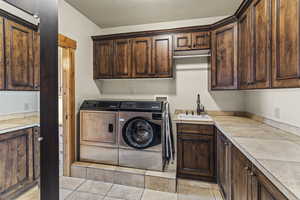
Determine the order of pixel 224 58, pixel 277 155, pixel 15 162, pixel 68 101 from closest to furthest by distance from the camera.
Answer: pixel 15 162, pixel 277 155, pixel 224 58, pixel 68 101

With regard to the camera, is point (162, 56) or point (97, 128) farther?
point (162, 56)

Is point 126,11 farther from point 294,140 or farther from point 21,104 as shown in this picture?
point 294,140

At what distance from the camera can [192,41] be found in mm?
2602

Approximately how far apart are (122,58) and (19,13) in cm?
223

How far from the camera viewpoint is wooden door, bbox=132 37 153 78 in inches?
109

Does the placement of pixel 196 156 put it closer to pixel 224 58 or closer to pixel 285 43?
pixel 224 58

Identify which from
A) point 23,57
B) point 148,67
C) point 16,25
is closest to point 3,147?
point 23,57

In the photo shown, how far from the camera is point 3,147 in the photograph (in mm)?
642

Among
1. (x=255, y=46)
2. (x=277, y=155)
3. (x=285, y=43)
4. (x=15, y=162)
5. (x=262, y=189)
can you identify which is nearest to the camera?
(x=15, y=162)

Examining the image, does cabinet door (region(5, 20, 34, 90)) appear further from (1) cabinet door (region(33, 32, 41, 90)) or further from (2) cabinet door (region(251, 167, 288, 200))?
(2) cabinet door (region(251, 167, 288, 200))

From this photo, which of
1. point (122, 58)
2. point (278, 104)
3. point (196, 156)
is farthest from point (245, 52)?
point (122, 58)

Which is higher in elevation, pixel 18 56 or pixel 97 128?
pixel 18 56

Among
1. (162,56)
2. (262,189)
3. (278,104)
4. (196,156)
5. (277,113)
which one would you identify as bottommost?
(196,156)

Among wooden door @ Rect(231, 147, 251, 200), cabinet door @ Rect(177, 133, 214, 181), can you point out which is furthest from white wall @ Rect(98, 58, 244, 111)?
wooden door @ Rect(231, 147, 251, 200)
